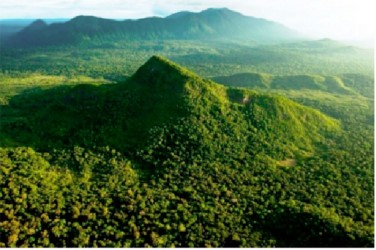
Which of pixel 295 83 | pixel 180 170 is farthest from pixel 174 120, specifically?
pixel 295 83

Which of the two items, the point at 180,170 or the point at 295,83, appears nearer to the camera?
the point at 180,170

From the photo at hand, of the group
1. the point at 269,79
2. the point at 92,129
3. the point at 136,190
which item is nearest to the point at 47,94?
the point at 92,129

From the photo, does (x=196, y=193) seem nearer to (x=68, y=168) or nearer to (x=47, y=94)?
(x=68, y=168)

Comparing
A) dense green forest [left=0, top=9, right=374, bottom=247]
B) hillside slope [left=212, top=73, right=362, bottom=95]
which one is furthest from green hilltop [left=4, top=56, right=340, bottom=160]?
hillside slope [left=212, top=73, right=362, bottom=95]

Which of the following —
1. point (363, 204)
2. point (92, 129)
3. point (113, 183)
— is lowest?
point (363, 204)

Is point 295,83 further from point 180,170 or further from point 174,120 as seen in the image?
point 180,170

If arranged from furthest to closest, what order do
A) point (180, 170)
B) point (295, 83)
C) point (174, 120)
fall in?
point (295, 83)
point (174, 120)
point (180, 170)

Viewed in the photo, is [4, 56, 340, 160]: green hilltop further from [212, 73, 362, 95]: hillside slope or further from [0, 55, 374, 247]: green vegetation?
[212, 73, 362, 95]: hillside slope

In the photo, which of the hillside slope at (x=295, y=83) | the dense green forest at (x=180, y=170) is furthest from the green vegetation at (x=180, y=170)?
the hillside slope at (x=295, y=83)
